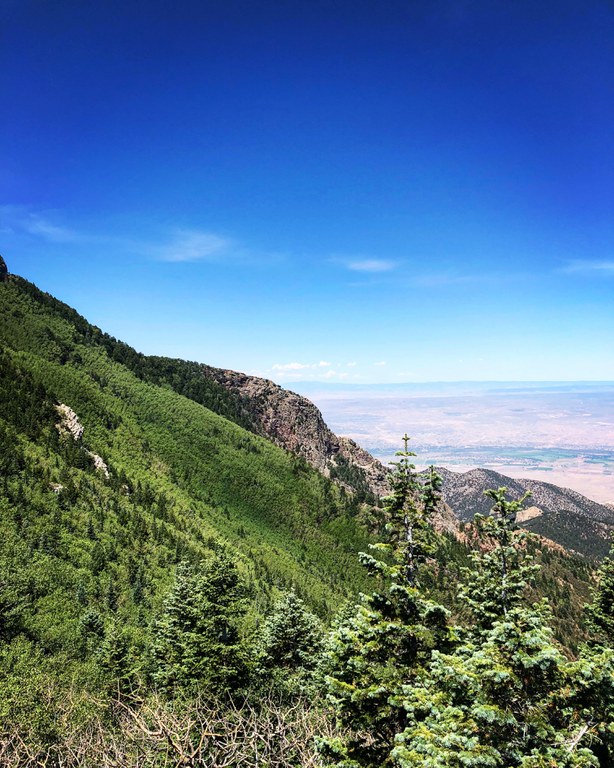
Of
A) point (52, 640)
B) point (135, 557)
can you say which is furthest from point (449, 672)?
point (135, 557)

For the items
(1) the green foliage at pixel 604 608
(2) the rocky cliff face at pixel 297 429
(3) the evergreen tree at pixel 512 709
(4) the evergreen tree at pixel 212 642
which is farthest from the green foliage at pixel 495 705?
(2) the rocky cliff face at pixel 297 429

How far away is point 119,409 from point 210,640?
86.8 m

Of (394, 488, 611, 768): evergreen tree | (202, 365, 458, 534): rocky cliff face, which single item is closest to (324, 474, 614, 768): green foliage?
(394, 488, 611, 768): evergreen tree

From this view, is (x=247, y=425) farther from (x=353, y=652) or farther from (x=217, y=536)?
(x=353, y=652)

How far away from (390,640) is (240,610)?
1392 cm

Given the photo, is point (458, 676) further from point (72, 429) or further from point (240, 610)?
point (72, 429)

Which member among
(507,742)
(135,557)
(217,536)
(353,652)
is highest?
(507,742)

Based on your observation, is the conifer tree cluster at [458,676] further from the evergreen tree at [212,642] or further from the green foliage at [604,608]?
the green foliage at [604,608]

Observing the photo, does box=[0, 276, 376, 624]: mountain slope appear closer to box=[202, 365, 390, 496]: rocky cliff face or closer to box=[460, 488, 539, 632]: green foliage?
box=[460, 488, 539, 632]: green foliage

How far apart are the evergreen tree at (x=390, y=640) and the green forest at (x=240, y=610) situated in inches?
2.7

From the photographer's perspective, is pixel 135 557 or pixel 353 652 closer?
pixel 353 652

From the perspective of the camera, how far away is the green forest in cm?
915

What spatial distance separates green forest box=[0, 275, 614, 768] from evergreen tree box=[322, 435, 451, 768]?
7cm

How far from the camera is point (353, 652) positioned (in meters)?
13.5
